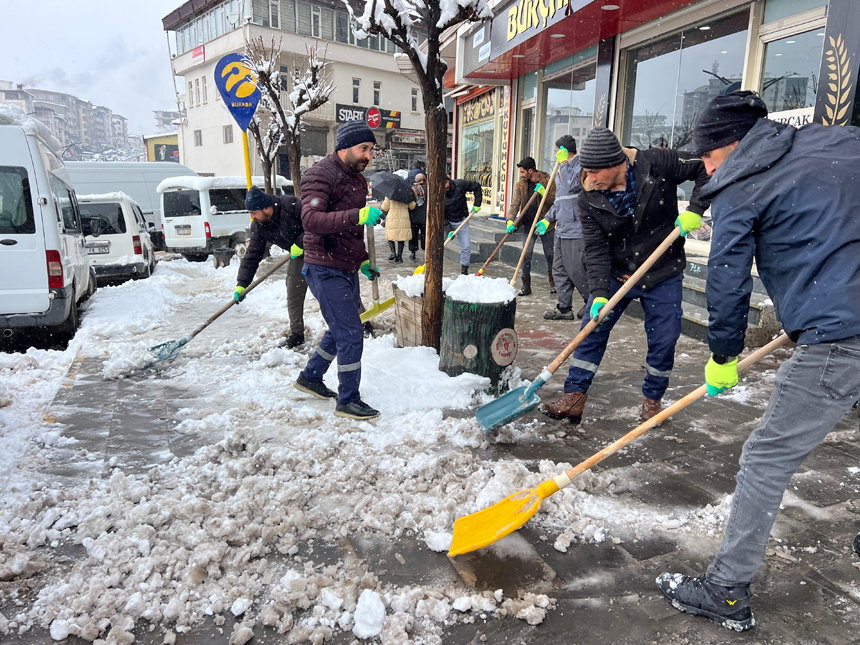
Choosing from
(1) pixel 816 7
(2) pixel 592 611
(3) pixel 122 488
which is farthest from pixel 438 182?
(1) pixel 816 7

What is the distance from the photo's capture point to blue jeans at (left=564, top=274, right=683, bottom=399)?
3.68 meters

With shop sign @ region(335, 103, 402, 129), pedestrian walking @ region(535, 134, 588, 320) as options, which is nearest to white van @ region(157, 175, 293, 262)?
pedestrian walking @ region(535, 134, 588, 320)

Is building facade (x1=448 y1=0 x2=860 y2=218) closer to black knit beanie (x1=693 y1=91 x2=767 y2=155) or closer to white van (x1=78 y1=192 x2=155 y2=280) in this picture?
black knit beanie (x1=693 y1=91 x2=767 y2=155)

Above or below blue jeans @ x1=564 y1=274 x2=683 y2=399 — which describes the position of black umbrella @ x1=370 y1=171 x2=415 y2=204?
above

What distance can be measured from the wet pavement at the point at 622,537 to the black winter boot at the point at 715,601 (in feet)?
0.13

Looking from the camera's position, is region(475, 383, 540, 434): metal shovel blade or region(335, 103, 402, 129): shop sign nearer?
region(475, 383, 540, 434): metal shovel blade

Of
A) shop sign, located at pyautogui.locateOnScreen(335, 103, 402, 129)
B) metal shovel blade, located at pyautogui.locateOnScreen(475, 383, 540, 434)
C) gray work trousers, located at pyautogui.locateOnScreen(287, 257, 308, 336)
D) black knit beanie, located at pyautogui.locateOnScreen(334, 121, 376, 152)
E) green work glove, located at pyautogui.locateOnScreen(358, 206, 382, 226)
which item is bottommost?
metal shovel blade, located at pyautogui.locateOnScreen(475, 383, 540, 434)

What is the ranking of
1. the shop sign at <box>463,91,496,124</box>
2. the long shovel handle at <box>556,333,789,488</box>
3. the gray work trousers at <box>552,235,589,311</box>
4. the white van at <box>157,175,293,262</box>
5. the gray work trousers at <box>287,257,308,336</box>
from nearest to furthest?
the long shovel handle at <box>556,333,789,488</box>
the gray work trousers at <box>552,235,589,311</box>
the gray work trousers at <box>287,257,308,336</box>
the white van at <box>157,175,293,262</box>
the shop sign at <box>463,91,496,124</box>

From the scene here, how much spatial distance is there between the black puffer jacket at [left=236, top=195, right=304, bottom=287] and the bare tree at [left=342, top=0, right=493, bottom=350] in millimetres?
1372

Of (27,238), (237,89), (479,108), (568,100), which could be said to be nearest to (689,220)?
(237,89)

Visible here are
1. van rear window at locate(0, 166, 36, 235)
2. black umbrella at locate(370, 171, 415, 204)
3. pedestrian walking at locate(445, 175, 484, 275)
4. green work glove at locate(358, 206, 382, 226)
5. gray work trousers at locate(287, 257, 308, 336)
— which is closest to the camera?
green work glove at locate(358, 206, 382, 226)

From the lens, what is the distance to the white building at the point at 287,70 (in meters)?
33.4

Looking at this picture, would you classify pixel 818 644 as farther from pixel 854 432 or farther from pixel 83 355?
pixel 83 355

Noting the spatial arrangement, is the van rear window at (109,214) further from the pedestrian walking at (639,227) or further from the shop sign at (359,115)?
the shop sign at (359,115)
